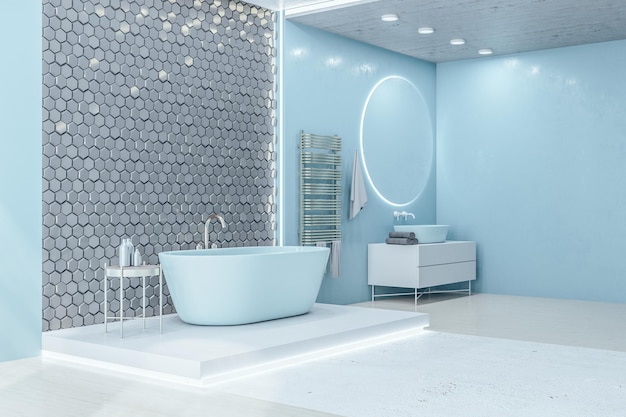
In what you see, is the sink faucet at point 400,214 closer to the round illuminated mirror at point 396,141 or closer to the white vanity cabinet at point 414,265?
the round illuminated mirror at point 396,141

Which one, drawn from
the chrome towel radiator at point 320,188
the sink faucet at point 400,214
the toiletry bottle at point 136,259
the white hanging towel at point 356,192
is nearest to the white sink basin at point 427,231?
the sink faucet at point 400,214

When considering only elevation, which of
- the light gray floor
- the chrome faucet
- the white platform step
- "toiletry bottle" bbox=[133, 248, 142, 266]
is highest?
the chrome faucet

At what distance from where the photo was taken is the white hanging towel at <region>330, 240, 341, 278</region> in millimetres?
7402

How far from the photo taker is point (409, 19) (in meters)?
7.05

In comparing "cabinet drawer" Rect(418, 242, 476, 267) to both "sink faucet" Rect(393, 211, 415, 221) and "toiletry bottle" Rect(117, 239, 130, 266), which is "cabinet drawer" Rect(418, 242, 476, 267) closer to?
"sink faucet" Rect(393, 211, 415, 221)

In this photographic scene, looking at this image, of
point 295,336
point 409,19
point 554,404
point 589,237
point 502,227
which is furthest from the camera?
point 502,227

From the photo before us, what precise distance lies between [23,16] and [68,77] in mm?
512

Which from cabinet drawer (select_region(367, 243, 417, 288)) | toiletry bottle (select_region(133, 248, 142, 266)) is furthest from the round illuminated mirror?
toiletry bottle (select_region(133, 248, 142, 266))

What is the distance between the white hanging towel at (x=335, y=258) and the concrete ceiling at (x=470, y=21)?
84.4 inches

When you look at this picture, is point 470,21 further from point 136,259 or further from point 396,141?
point 136,259

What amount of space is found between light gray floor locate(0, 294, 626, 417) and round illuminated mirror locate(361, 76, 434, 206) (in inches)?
109

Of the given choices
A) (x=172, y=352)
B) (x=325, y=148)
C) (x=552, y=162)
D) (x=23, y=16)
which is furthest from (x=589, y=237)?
(x=23, y=16)

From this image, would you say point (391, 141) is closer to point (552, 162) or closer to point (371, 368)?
point (552, 162)

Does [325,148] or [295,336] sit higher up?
[325,148]
